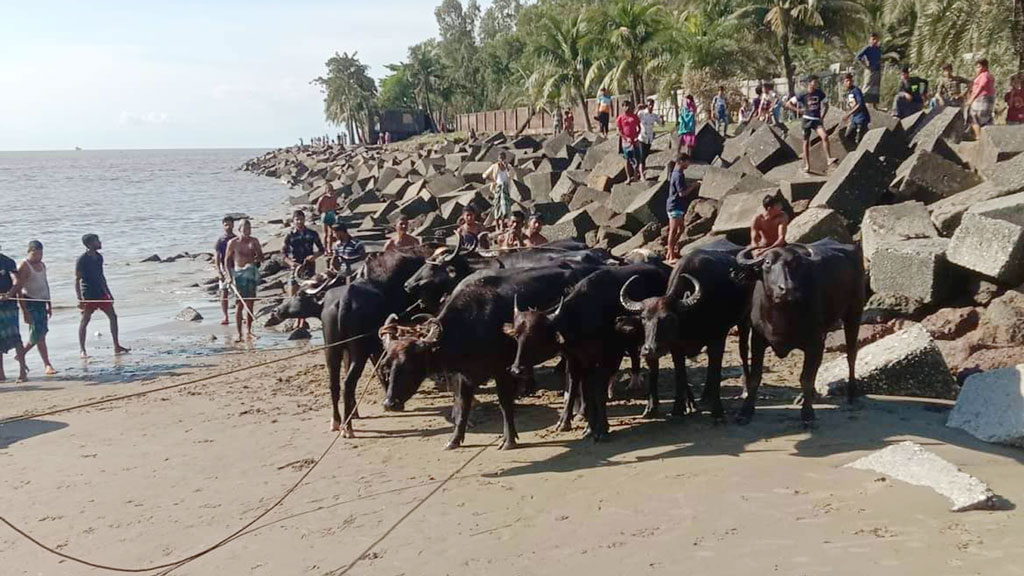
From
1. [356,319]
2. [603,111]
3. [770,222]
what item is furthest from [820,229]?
[603,111]

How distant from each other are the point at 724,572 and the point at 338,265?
24.9 ft

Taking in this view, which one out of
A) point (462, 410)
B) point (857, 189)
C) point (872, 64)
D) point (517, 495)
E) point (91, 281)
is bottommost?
point (517, 495)

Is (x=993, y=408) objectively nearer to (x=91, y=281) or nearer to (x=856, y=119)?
(x=856, y=119)

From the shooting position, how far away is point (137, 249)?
97.9 ft

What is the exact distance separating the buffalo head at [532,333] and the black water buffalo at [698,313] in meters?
0.66

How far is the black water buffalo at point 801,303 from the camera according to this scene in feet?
22.9

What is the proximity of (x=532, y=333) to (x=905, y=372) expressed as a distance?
11.1 feet

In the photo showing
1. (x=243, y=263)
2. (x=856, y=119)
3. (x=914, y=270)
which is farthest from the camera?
(x=856, y=119)

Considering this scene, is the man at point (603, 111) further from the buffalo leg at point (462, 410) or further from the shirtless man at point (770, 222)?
the buffalo leg at point (462, 410)

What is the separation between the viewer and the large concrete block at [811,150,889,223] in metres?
12.1

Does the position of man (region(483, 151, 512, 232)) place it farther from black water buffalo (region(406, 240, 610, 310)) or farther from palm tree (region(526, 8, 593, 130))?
palm tree (region(526, 8, 593, 130))

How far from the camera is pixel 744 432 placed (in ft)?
23.8

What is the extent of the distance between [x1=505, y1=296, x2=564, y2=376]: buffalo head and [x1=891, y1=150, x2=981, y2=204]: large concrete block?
7262 mm

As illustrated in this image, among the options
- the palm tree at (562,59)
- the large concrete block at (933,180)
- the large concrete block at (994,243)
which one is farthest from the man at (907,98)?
the palm tree at (562,59)
